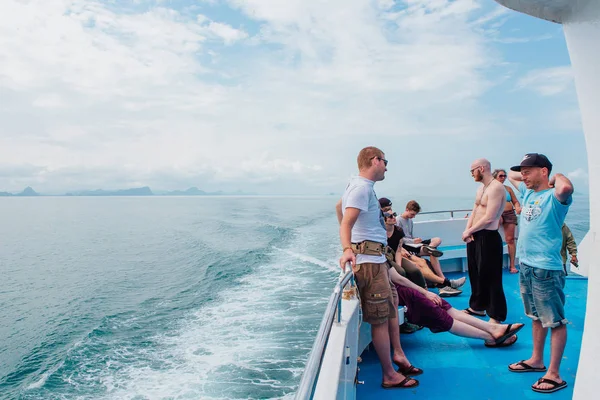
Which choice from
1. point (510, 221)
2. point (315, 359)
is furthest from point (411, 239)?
point (315, 359)

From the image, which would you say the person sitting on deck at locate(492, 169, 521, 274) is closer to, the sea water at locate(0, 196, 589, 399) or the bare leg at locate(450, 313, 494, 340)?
the bare leg at locate(450, 313, 494, 340)

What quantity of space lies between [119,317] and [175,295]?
2229 mm

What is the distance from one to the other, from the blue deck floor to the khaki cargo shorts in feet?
1.88

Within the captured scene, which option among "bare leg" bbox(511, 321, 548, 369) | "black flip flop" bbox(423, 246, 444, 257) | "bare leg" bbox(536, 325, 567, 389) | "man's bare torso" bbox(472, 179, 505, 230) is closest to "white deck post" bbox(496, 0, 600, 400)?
"bare leg" bbox(536, 325, 567, 389)

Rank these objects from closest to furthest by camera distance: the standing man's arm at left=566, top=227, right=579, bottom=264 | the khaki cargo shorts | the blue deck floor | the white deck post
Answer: the white deck post → the khaki cargo shorts → the blue deck floor → the standing man's arm at left=566, top=227, right=579, bottom=264

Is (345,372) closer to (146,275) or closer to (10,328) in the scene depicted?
(10,328)

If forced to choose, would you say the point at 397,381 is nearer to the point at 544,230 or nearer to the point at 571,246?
the point at 544,230

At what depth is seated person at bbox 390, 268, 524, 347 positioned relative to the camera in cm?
343

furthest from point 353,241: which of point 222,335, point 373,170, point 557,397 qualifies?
point 222,335

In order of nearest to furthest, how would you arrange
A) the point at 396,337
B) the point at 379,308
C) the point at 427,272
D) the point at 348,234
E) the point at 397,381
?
the point at 348,234, the point at 379,308, the point at 397,381, the point at 396,337, the point at 427,272

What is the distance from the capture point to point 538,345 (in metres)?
2.97

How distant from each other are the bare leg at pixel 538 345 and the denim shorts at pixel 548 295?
194 millimetres

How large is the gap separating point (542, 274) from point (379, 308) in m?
→ 1.07

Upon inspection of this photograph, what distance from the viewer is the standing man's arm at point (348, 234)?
250 cm
